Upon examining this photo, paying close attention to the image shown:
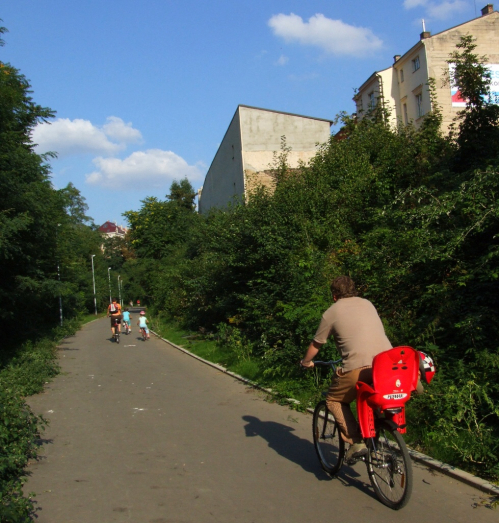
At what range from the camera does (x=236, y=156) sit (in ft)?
107

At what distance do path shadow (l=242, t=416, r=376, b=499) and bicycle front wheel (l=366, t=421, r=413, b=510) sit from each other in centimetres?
23

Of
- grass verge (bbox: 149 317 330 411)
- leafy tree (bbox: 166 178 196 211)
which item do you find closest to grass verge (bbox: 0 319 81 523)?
grass verge (bbox: 149 317 330 411)

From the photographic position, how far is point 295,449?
6.14 metres

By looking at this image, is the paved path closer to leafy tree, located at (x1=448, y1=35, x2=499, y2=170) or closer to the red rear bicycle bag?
the red rear bicycle bag

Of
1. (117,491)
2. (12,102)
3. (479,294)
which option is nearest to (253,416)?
(117,491)

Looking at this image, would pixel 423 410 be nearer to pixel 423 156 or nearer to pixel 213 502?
pixel 213 502

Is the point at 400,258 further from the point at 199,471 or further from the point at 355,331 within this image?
the point at 199,471

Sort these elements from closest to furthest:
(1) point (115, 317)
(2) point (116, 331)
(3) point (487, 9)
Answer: (2) point (116, 331) → (1) point (115, 317) → (3) point (487, 9)

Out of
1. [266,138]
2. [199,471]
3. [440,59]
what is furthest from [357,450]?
[440,59]

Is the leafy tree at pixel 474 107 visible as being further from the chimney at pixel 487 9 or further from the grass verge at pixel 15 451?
the chimney at pixel 487 9

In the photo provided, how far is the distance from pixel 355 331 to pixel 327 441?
1.38 metres

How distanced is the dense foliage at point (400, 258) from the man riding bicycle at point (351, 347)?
132 centimetres

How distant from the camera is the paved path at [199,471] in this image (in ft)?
14.3

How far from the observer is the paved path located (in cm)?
434
